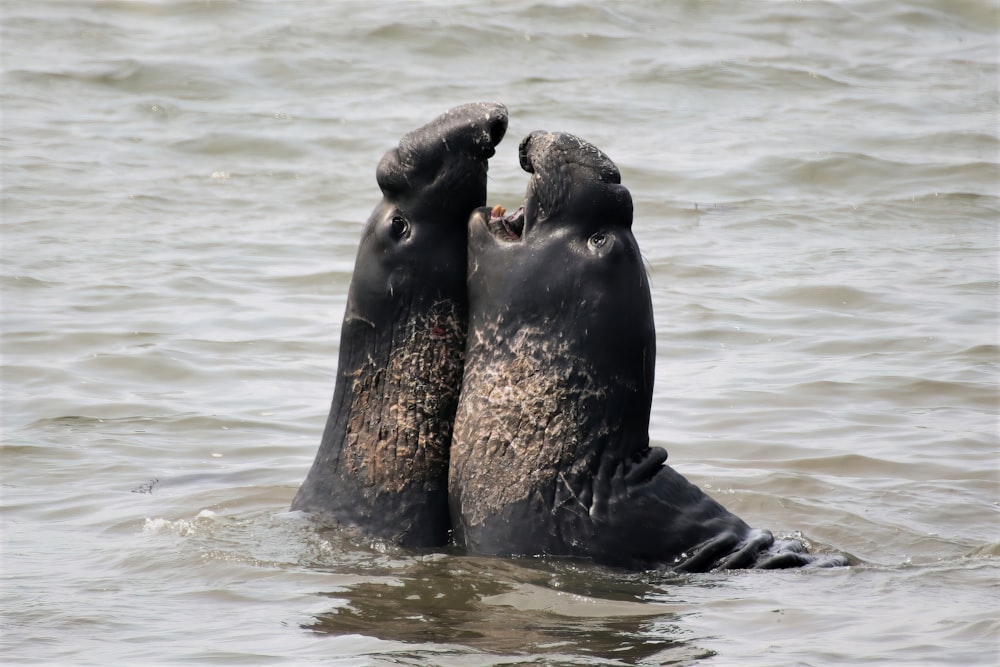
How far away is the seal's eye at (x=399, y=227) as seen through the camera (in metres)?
5.09

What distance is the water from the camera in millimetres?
4871

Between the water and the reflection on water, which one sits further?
the water

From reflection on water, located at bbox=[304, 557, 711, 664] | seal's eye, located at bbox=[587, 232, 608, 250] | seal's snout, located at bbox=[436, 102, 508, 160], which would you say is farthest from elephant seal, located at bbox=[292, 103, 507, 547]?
seal's eye, located at bbox=[587, 232, 608, 250]

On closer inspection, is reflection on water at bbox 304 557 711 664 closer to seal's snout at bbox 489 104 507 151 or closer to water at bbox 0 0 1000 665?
water at bbox 0 0 1000 665

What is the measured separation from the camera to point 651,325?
16.3ft

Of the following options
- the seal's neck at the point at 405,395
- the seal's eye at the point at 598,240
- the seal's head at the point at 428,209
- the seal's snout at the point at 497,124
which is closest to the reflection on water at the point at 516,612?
the seal's neck at the point at 405,395

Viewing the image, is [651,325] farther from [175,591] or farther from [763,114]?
[763,114]

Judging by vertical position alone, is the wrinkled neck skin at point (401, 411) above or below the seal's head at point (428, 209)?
below

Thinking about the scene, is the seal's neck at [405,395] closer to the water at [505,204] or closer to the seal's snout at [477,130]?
the water at [505,204]

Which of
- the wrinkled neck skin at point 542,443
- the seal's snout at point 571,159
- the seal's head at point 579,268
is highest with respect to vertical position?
the seal's snout at point 571,159

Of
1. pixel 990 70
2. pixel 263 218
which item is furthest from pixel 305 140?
pixel 990 70

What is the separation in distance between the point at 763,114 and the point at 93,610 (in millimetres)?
12621

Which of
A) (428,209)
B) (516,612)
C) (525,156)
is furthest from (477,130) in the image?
(516,612)

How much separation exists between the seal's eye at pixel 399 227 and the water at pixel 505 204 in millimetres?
1052
